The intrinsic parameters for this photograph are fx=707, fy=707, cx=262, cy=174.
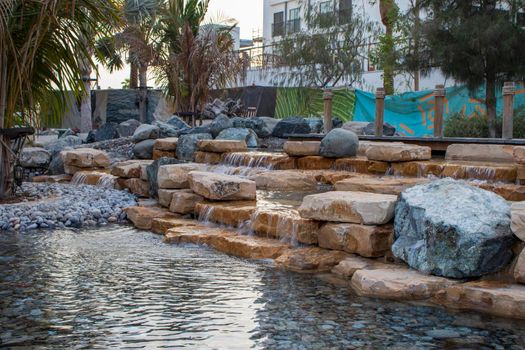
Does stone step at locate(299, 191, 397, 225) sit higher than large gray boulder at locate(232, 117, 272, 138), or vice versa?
large gray boulder at locate(232, 117, 272, 138)

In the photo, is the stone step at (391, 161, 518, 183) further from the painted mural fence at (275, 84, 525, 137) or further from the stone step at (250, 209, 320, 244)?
the painted mural fence at (275, 84, 525, 137)

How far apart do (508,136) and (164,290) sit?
8708 millimetres

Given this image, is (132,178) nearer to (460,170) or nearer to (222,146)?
(222,146)

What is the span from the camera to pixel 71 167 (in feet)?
44.1

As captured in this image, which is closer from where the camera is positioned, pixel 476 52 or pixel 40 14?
pixel 40 14

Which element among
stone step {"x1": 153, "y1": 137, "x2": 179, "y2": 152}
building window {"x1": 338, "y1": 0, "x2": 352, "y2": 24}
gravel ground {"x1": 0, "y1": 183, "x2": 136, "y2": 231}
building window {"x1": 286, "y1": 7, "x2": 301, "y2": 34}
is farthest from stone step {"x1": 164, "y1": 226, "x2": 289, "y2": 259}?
building window {"x1": 286, "y1": 7, "x2": 301, "y2": 34}

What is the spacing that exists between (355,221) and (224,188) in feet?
8.05

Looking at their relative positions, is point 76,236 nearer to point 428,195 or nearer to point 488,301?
point 428,195

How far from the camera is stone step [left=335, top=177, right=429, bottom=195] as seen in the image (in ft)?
27.8

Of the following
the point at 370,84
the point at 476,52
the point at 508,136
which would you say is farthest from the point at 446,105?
the point at 370,84

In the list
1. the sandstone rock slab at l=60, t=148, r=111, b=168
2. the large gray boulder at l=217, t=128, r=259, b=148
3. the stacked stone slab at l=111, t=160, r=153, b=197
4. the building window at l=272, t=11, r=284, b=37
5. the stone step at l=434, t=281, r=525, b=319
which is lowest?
Answer: the stone step at l=434, t=281, r=525, b=319

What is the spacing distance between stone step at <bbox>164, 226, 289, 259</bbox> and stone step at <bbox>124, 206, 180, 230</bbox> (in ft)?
3.22

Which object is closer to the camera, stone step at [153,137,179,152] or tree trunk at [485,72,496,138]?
stone step at [153,137,179,152]

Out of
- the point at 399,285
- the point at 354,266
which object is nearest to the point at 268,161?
the point at 354,266
